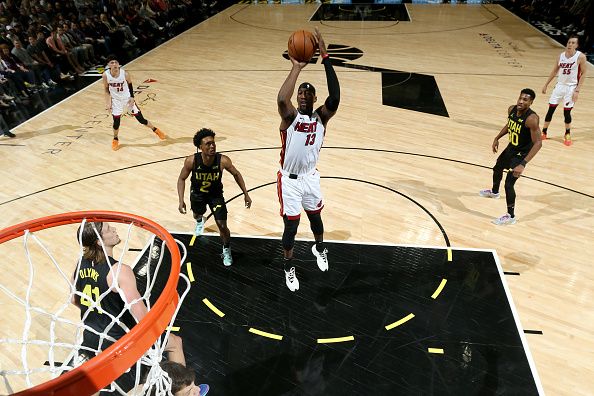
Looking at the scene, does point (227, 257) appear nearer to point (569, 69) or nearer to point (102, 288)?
point (102, 288)

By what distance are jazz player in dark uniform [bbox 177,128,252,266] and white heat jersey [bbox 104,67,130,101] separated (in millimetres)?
3473

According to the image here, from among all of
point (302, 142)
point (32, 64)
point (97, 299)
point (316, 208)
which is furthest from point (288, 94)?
point (32, 64)

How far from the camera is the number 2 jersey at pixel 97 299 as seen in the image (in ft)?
9.23

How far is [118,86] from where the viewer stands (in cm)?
697

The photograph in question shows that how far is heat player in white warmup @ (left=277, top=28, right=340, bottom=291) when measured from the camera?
3463mm

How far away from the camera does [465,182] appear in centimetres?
614

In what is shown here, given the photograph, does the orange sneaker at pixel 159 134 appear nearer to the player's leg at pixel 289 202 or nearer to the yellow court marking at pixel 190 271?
the yellow court marking at pixel 190 271

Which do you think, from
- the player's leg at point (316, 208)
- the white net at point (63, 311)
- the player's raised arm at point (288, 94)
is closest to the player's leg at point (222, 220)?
the white net at point (63, 311)

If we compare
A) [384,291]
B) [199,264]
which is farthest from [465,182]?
[199,264]

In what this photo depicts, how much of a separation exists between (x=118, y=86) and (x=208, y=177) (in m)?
3.71

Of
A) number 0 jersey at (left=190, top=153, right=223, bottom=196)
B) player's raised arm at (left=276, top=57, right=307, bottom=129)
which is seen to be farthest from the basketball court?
player's raised arm at (left=276, top=57, right=307, bottom=129)

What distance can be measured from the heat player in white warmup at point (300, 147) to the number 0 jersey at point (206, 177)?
24.6 inches

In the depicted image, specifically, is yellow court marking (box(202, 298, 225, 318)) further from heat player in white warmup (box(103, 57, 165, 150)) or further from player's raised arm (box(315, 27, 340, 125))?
heat player in white warmup (box(103, 57, 165, 150))

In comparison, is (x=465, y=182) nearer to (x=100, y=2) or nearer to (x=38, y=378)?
(x=38, y=378)
